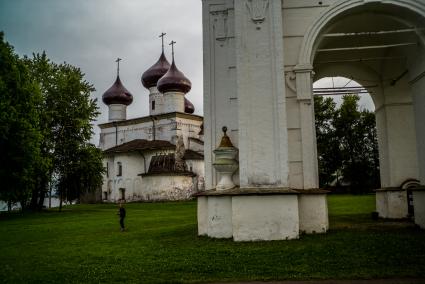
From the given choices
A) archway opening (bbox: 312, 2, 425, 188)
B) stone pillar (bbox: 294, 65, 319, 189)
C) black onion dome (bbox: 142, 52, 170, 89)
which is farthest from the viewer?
black onion dome (bbox: 142, 52, 170, 89)

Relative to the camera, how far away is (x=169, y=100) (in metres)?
47.3

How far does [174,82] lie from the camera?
46.2m

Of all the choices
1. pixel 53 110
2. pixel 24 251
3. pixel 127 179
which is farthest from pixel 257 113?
pixel 127 179

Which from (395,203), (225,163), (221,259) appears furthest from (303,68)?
(395,203)

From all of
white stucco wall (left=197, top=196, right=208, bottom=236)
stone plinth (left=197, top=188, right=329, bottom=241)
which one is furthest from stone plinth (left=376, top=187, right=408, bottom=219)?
white stucco wall (left=197, top=196, right=208, bottom=236)

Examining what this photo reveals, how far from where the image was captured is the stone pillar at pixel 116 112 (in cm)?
5340

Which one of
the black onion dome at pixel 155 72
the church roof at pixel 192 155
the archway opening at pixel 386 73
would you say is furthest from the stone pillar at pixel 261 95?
the black onion dome at pixel 155 72

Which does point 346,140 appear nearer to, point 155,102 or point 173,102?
point 173,102

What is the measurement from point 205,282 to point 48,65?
30732 millimetres

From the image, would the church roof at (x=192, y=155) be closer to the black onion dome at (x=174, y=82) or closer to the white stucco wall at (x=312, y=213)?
the black onion dome at (x=174, y=82)

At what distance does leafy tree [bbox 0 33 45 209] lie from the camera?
80.5 ft

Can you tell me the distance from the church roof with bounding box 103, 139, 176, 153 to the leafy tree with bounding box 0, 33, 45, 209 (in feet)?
65.9

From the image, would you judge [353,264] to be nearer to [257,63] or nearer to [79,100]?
[257,63]

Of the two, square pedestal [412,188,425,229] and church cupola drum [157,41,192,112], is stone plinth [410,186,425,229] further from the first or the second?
church cupola drum [157,41,192,112]
